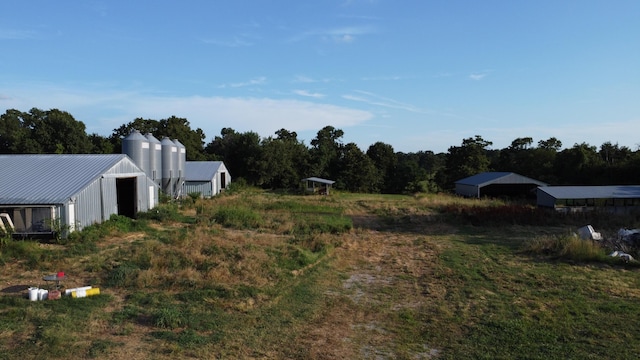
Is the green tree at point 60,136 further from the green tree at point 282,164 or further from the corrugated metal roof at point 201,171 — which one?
the green tree at point 282,164

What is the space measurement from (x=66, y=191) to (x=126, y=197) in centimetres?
660

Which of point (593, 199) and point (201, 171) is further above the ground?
point (201, 171)

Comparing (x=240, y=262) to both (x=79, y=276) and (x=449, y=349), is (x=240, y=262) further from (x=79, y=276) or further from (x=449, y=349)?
(x=449, y=349)

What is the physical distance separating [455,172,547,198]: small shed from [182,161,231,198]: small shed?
79.1ft

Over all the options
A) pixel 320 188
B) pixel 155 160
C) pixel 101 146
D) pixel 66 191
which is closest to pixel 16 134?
pixel 101 146

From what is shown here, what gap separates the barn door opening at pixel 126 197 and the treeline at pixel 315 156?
2906 centimetres

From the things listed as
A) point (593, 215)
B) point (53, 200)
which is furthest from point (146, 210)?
point (593, 215)

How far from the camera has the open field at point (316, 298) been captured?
6855 millimetres

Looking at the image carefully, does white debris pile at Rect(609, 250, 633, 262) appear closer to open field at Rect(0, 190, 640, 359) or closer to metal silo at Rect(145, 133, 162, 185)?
open field at Rect(0, 190, 640, 359)

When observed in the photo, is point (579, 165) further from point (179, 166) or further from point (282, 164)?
point (179, 166)

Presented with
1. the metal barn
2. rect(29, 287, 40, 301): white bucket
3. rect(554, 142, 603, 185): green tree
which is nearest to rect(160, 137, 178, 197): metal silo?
the metal barn

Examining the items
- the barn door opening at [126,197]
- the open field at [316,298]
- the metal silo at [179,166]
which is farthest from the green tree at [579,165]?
the barn door opening at [126,197]

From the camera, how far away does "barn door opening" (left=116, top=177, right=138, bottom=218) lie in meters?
22.4

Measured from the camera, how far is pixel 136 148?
26.3 m
